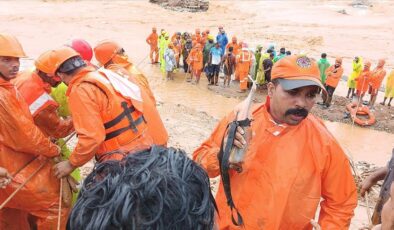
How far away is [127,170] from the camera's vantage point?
1364 millimetres

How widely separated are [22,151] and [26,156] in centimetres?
12

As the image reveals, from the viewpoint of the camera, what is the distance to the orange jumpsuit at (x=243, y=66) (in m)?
14.1

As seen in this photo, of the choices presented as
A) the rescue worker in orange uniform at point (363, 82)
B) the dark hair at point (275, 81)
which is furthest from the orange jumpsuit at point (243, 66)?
the dark hair at point (275, 81)

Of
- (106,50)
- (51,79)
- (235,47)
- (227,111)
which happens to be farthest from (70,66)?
(235,47)

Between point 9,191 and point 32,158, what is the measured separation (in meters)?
0.32

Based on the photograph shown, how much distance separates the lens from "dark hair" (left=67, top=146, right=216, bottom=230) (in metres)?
1.25

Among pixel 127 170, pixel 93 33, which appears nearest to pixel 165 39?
pixel 93 33

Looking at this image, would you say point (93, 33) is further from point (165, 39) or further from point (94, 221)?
point (94, 221)

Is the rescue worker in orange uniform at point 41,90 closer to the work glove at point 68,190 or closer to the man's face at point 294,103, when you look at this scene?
the work glove at point 68,190

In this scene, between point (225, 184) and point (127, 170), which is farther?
point (225, 184)

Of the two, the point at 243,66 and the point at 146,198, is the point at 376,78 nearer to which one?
the point at 243,66

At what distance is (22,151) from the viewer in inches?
129

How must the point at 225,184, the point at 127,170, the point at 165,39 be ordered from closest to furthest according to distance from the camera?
the point at 127,170, the point at 225,184, the point at 165,39

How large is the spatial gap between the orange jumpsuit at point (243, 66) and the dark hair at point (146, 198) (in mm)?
12807
